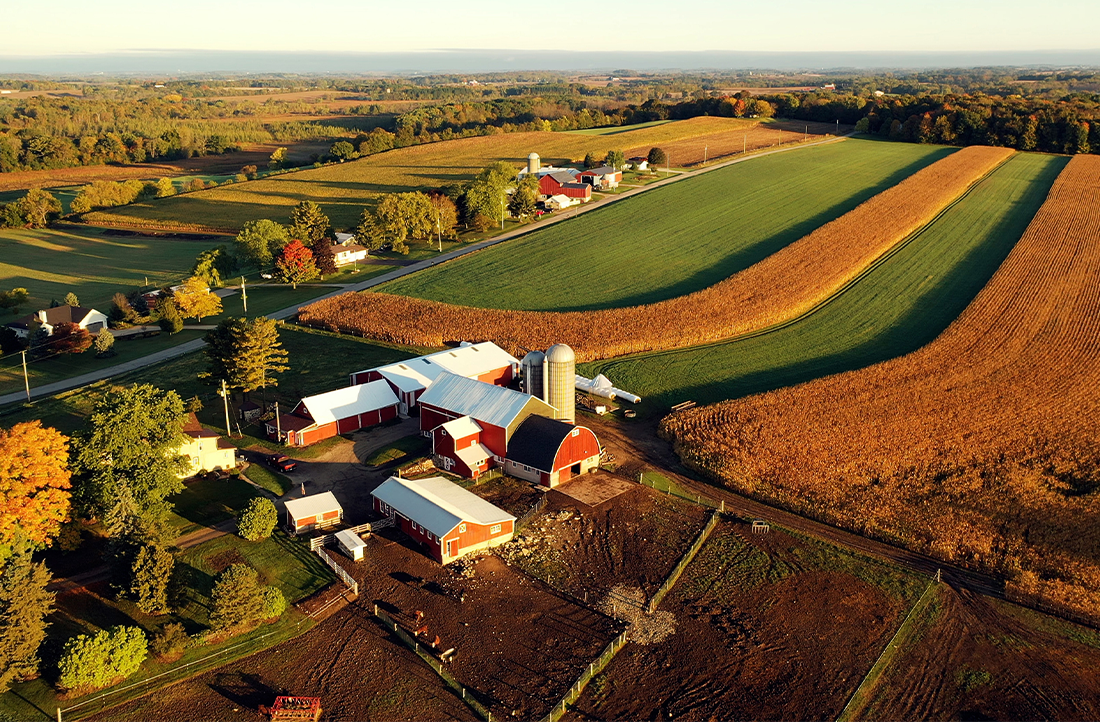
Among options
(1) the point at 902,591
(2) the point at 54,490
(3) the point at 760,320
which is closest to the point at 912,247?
(3) the point at 760,320

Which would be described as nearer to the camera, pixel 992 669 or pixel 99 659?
pixel 99 659

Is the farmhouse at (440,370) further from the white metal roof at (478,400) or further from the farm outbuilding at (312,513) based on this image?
the farm outbuilding at (312,513)

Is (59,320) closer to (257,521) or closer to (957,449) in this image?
(257,521)

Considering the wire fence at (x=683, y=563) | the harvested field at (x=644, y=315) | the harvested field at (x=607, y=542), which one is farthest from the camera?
the harvested field at (x=644, y=315)

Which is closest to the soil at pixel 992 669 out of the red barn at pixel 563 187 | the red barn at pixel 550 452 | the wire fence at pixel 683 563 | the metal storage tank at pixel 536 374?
the wire fence at pixel 683 563

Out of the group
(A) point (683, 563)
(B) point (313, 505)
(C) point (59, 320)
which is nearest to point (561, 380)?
(A) point (683, 563)

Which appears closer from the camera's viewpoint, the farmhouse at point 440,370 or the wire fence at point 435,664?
the wire fence at point 435,664

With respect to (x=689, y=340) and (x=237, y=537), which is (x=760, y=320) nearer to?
(x=689, y=340)
